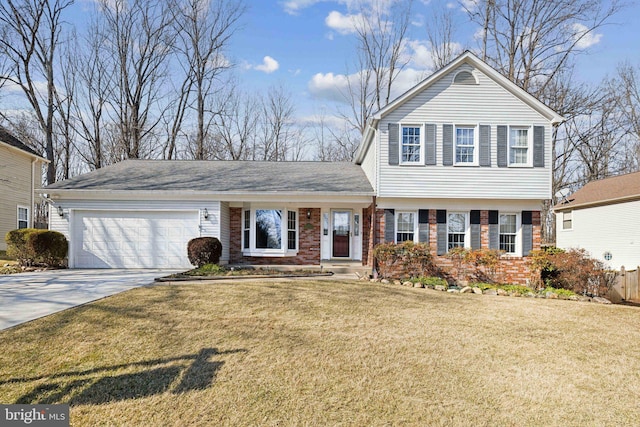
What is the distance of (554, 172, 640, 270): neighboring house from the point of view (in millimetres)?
15906

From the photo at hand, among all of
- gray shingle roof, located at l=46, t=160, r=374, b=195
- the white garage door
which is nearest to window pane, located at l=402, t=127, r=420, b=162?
gray shingle roof, located at l=46, t=160, r=374, b=195

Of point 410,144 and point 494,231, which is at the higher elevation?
point 410,144

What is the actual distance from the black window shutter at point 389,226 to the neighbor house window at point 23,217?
1806cm

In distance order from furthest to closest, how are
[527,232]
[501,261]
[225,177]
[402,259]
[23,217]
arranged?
[23,217] → [225,177] → [527,232] → [501,261] → [402,259]

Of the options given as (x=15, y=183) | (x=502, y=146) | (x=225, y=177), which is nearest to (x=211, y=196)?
(x=225, y=177)

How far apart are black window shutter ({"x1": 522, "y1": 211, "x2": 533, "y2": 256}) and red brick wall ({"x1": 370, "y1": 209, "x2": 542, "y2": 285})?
126mm

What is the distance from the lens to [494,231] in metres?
13.0

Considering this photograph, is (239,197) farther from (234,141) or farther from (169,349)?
(234,141)

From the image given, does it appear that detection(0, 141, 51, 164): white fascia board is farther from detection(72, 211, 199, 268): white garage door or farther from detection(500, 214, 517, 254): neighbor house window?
detection(500, 214, 517, 254): neighbor house window

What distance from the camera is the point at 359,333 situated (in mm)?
6188

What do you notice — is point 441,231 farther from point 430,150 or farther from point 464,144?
point 464,144

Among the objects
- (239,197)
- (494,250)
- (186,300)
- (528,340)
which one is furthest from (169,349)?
(494,250)

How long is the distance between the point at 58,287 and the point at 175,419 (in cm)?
737

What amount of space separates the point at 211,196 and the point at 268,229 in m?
2.48
